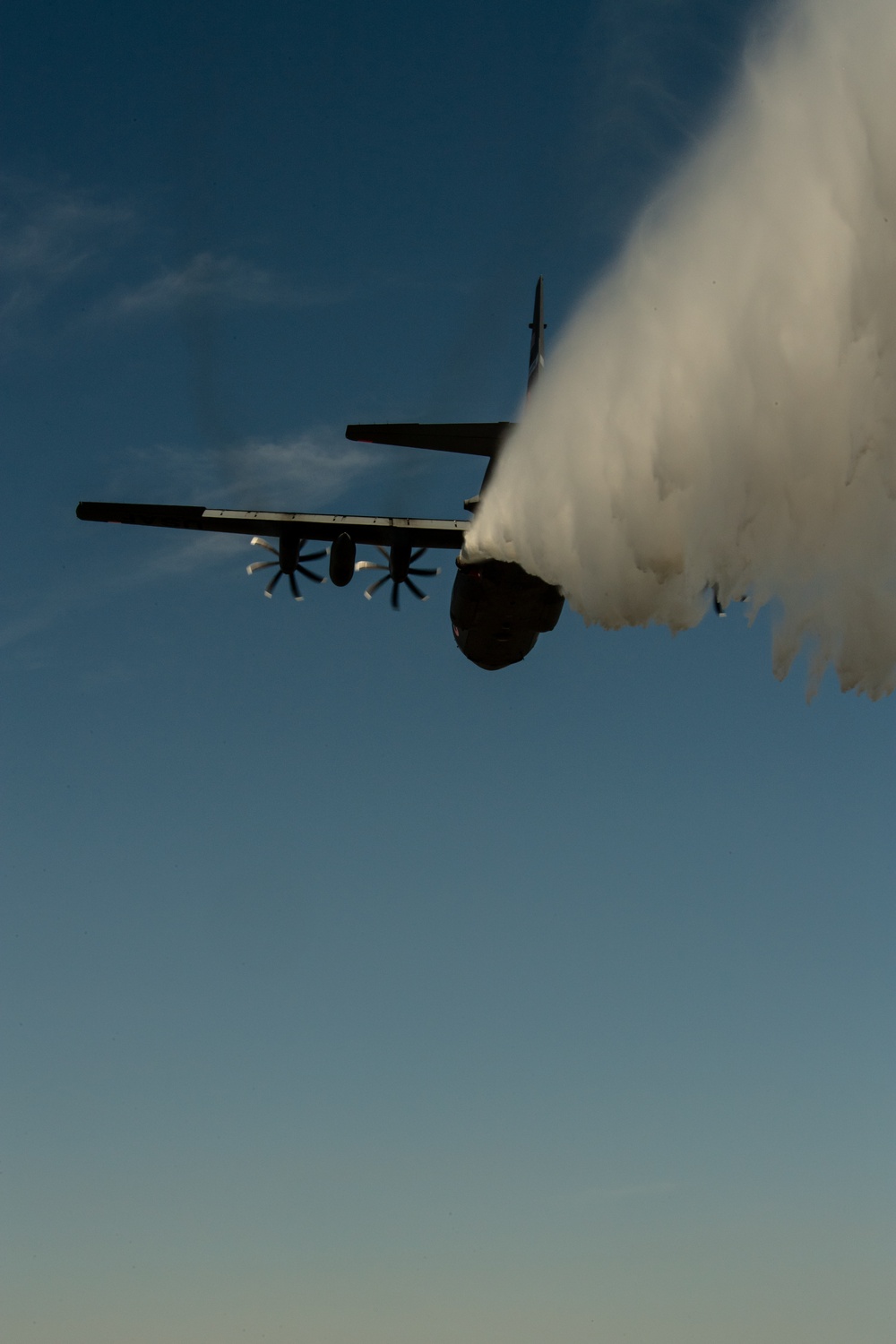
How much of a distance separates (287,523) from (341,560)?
330 cm

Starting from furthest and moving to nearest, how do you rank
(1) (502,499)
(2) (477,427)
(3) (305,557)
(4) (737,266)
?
1. (3) (305,557)
2. (2) (477,427)
3. (1) (502,499)
4. (4) (737,266)

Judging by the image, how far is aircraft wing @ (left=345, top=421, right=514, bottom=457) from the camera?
25.2 metres

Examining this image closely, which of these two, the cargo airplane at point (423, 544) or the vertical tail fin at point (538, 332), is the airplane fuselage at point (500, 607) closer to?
the cargo airplane at point (423, 544)

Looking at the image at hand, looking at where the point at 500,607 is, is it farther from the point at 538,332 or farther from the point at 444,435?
the point at 538,332

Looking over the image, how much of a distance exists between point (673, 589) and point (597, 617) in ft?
6.71

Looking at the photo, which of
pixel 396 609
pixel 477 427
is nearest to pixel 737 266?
pixel 477 427

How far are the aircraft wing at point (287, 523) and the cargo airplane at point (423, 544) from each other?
21 mm

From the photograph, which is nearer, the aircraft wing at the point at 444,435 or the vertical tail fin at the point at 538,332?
the aircraft wing at the point at 444,435

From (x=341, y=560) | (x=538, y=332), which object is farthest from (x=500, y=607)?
(x=538, y=332)

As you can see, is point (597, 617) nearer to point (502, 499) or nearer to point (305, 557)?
point (502, 499)

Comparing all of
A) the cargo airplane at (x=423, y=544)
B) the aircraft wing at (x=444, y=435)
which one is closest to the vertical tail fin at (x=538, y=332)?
the cargo airplane at (x=423, y=544)

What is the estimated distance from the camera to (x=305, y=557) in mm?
30141

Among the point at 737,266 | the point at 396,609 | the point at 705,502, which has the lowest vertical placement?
the point at 396,609

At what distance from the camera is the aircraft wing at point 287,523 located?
30000 mm
